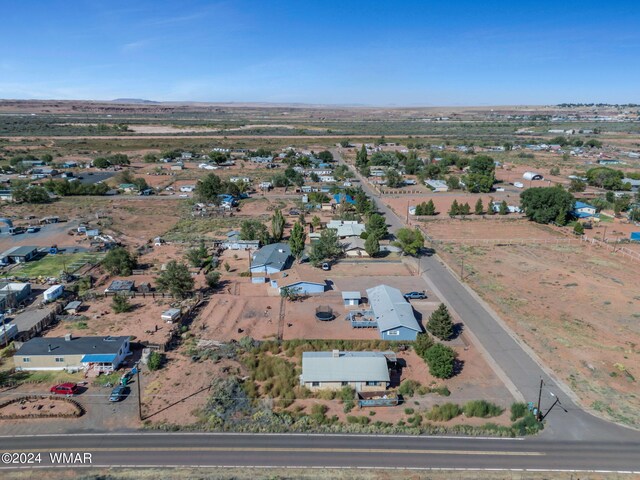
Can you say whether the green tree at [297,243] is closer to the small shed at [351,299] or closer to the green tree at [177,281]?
the small shed at [351,299]

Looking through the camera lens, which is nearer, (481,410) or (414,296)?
(481,410)

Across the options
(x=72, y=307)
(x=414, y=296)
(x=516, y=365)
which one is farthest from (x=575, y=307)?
(x=72, y=307)

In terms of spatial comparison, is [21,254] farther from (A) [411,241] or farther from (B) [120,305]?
(A) [411,241]

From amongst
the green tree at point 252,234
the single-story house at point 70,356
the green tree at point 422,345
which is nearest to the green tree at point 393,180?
the green tree at point 252,234

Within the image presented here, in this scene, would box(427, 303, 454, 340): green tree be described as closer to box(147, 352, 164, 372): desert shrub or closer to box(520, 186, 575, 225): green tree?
box(147, 352, 164, 372): desert shrub

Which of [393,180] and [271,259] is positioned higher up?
[393,180]

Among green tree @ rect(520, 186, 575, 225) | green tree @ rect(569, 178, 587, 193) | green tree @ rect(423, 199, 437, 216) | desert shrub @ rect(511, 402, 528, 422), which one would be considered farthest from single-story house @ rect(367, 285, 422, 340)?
green tree @ rect(569, 178, 587, 193)
